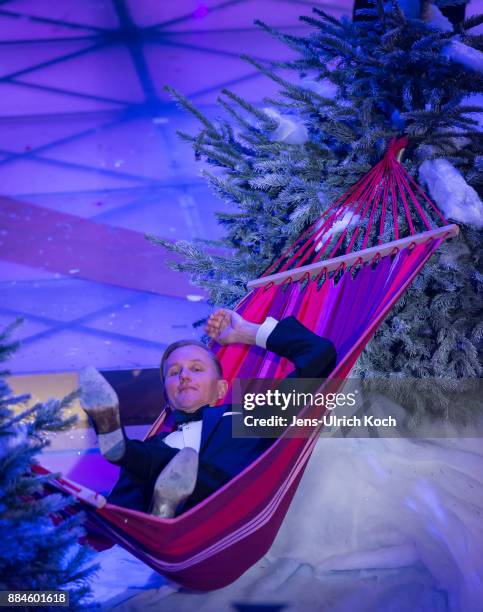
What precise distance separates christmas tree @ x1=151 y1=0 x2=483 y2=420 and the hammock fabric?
0.20ft

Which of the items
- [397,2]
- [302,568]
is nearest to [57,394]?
[302,568]

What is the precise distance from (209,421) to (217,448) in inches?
2.4

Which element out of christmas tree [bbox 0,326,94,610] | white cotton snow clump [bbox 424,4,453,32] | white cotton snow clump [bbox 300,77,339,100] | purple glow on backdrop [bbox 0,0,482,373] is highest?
purple glow on backdrop [bbox 0,0,482,373]

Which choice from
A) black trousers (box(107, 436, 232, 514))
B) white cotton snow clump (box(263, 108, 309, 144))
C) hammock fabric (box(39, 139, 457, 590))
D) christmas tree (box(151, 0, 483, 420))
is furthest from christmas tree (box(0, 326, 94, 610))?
white cotton snow clump (box(263, 108, 309, 144))

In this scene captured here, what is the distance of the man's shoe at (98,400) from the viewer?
1111mm

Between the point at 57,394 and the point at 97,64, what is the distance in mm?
2565

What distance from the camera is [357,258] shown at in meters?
1.56

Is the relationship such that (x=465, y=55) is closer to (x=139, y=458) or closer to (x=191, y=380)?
(x=191, y=380)

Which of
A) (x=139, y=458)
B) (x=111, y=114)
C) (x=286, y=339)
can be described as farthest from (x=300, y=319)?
(x=111, y=114)

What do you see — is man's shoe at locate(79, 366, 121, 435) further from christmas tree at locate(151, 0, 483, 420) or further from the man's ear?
christmas tree at locate(151, 0, 483, 420)

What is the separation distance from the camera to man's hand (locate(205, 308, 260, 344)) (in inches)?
58.5

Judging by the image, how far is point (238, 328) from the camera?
4.92 feet

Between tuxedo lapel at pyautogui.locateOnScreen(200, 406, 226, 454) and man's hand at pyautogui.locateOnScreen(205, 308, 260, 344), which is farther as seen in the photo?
man's hand at pyautogui.locateOnScreen(205, 308, 260, 344)

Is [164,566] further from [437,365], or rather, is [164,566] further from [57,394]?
[57,394]
